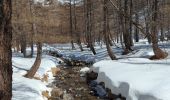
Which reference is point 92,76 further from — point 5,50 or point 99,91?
point 5,50

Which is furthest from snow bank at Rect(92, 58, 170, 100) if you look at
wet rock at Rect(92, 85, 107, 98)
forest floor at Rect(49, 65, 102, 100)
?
forest floor at Rect(49, 65, 102, 100)

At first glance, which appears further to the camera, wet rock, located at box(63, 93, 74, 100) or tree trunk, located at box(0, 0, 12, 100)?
wet rock, located at box(63, 93, 74, 100)

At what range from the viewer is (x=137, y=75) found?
14.4m

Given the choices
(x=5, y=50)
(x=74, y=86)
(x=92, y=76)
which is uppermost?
(x=5, y=50)

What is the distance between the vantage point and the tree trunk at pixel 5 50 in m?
5.23

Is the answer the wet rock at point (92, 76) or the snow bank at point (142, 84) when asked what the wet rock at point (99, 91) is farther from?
the wet rock at point (92, 76)

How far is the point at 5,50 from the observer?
5.25m

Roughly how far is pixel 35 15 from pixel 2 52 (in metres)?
16.4

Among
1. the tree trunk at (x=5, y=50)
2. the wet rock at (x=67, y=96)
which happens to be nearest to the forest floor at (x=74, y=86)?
the wet rock at (x=67, y=96)

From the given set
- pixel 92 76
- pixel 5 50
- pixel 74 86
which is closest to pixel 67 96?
pixel 74 86

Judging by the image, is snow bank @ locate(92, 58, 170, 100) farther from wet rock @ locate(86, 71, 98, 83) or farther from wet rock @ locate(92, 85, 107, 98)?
wet rock @ locate(86, 71, 98, 83)

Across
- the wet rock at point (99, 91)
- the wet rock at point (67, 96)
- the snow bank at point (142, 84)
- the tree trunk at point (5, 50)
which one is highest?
the tree trunk at point (5, 50)

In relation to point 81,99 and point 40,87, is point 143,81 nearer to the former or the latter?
point 81,99

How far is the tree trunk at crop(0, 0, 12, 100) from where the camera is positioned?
17.1 ft
